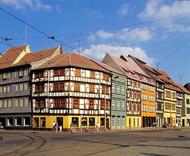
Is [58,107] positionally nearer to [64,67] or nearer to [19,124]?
[64,67]

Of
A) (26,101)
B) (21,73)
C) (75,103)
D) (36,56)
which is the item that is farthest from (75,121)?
(36,56)

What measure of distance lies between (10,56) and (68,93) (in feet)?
65.6

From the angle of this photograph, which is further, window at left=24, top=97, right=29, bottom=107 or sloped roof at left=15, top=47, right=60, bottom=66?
sloped roof at left=15, top=47, right=60, bottom=66

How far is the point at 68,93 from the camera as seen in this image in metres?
49.6

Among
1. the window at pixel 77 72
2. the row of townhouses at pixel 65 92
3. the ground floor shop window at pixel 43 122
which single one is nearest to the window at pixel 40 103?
the row of townhouses at pixel 65 92

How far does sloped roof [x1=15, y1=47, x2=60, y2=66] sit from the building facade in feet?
11.9

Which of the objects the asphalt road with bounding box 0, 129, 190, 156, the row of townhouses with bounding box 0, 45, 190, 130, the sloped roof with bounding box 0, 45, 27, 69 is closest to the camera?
the asphalt road with bounding box 0, 129, 190, 156

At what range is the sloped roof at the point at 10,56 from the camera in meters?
60.7

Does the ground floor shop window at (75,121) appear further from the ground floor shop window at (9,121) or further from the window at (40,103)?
the ground floor shop window at (9,121)

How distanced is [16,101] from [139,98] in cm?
2763

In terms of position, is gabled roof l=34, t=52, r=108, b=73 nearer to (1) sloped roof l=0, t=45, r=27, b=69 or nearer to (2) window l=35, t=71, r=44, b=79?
(2) window l=35, t=71, r=44, b=79

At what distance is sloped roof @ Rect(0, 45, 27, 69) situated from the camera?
199 feet

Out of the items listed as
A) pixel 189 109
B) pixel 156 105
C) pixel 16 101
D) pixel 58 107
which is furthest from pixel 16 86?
pixel 189 109

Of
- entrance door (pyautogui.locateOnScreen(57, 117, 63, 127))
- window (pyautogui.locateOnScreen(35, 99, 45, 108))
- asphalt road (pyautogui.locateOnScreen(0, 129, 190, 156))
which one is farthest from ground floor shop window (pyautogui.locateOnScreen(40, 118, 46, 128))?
asphalt road (pyautogui.locateOnScreen(0, 129, 190, 156))
